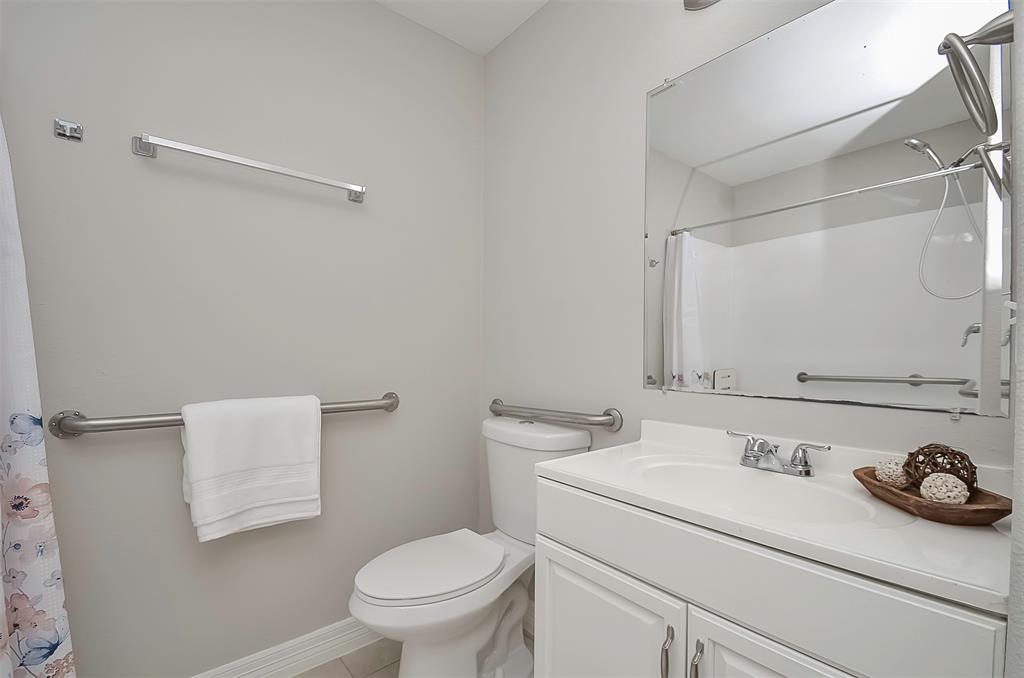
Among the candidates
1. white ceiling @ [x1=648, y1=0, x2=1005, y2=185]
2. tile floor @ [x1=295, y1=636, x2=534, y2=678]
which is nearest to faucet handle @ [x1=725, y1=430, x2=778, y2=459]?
white ceiling @ [x1=648, y1=0, x2=1005, y2=185]

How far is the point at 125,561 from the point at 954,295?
2.07 metres

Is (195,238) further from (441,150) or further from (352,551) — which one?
(352,551)

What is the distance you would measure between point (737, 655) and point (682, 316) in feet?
2.74

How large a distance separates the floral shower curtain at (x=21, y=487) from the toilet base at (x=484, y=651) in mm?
806

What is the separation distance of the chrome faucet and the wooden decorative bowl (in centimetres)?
18

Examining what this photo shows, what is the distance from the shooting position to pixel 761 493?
0.98m

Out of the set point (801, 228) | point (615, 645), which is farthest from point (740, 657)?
point (801, 228)

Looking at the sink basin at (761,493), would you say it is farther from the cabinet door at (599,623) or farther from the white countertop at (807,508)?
the cabinet door at (599,623)

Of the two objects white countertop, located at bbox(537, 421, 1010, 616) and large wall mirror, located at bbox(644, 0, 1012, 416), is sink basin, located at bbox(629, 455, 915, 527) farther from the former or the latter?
large wall mirror, located at bbox(644, 0, 1012, 416)

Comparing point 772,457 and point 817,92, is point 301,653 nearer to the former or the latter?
point 772,457

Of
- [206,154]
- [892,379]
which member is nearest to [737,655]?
[892,379]

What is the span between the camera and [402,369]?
179 cm

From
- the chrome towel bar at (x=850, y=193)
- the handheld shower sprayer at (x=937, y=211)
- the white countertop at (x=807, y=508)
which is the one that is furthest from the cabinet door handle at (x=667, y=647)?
the chrome towel bar at (x=850, y=193)

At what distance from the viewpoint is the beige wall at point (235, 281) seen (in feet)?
3.91
